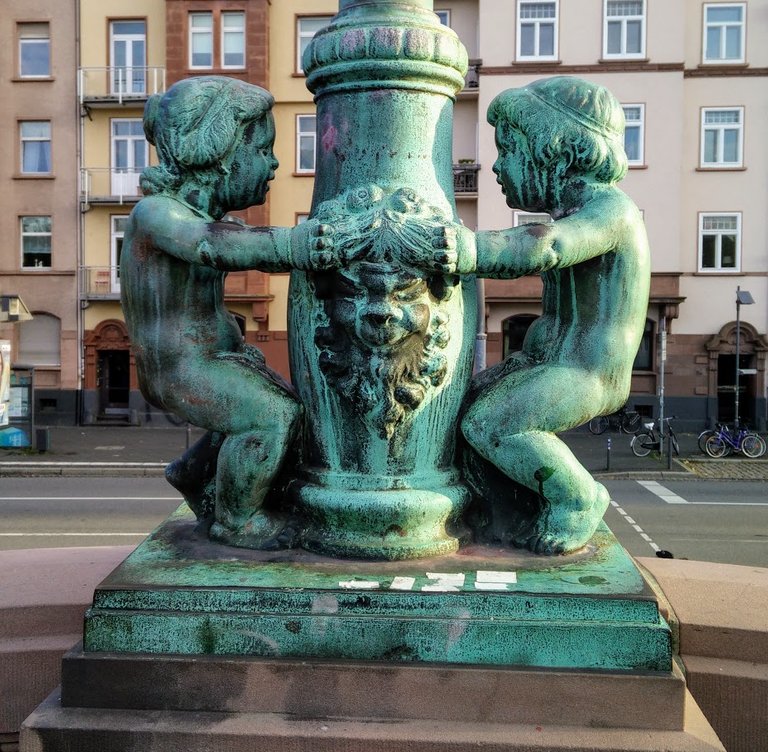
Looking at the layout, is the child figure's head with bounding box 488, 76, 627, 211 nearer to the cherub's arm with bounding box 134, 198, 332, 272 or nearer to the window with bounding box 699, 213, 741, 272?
the cherub's arm with bounding box 134, 198, 332, 272

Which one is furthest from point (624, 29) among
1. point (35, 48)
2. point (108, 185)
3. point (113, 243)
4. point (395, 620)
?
point (395, 620)

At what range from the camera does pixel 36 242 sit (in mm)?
26578

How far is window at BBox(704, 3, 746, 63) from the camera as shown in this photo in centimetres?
2405

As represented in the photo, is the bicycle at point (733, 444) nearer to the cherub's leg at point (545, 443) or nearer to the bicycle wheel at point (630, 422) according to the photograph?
the bicycle wheel at point (630, 422)

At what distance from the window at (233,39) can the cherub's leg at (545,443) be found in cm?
2418

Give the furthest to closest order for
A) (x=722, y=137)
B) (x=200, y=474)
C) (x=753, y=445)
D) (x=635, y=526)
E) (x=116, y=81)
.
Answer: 1. (x=116, y=81)
2. (x=722, y=137)
3. (x=753, y=445)
4. (x=635, y=526)
5. (x=200, y=474)

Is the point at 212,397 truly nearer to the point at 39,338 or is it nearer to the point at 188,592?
the point at 188,592

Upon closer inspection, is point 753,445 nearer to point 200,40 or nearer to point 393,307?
point 200,40

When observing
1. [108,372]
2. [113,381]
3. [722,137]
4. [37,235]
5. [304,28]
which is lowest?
[113,381]

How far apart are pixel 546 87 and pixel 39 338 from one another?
25566mm

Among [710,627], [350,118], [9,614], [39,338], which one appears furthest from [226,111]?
[39,338]

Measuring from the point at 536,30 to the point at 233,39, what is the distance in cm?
816

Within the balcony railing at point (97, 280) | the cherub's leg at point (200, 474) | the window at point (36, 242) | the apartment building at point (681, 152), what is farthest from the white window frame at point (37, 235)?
the cherub's leg at point (200, 474)

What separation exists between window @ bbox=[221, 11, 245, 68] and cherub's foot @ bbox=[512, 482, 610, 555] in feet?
79.9
